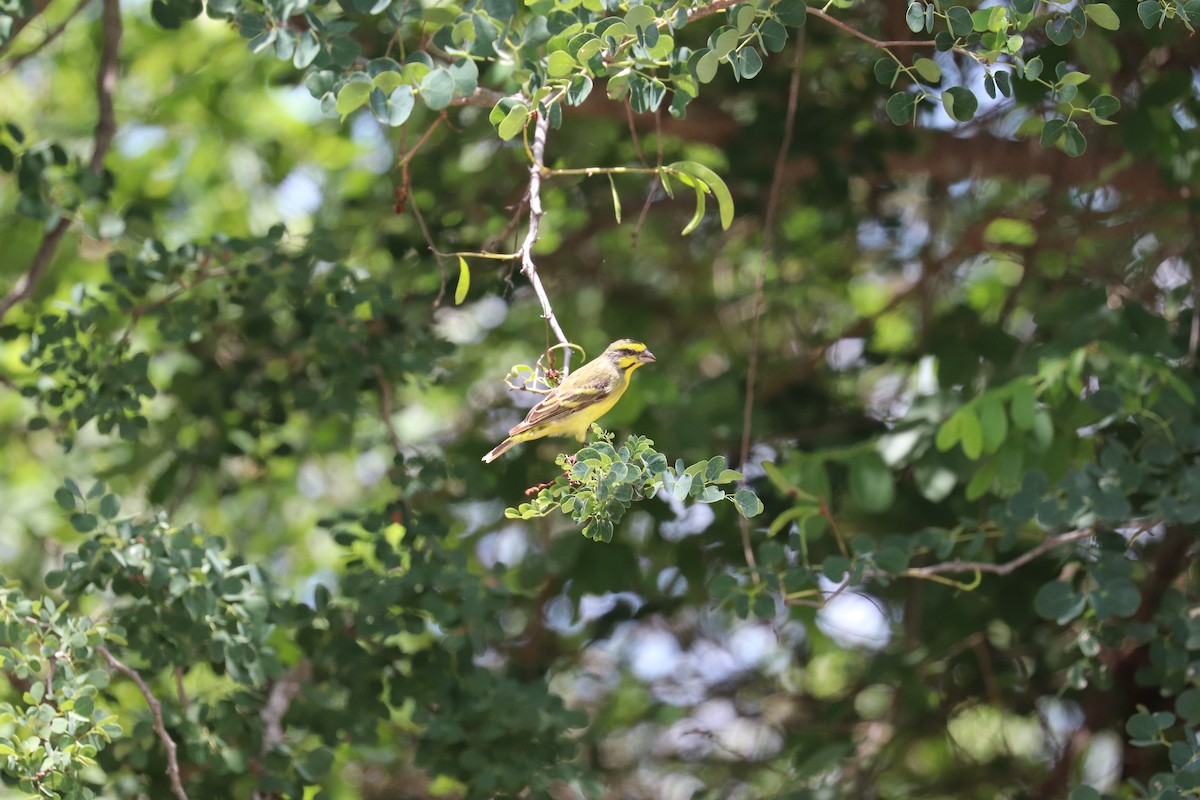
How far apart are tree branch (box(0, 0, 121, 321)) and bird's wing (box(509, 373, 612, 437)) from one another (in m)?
1.64

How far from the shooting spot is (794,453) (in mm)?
3211

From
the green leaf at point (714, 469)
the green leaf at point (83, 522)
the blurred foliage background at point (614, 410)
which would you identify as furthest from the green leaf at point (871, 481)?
the green leaf at point (83, 522)

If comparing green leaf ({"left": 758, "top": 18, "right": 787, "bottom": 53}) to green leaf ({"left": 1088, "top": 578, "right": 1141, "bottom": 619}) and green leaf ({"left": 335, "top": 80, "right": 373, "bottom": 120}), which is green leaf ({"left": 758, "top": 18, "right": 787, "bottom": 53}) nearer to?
green leaf ({"left": 335, "top": 80, "right": 373, "bottom": 120})

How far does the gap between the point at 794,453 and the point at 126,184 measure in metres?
2.36

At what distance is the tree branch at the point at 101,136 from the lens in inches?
128

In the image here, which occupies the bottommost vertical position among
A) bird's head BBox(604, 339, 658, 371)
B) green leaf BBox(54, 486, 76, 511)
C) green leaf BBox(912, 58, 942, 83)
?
green leaf BBox(54, 486, 76, 511)

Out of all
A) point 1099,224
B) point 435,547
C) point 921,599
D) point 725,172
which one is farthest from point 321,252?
point 1099,224

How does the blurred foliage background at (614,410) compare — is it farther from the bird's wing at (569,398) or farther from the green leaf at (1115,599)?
the bird's wing at (569,398)

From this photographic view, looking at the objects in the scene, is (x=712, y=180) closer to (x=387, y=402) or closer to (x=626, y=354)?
(x=626, y=354)

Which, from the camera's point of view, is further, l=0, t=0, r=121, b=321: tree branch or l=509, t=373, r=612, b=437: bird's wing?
l=0, t=0, r=121, b=321: tree branch

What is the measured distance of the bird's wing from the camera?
83.7 inches

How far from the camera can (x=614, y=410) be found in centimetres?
327

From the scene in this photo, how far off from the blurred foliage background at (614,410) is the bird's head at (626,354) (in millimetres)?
271

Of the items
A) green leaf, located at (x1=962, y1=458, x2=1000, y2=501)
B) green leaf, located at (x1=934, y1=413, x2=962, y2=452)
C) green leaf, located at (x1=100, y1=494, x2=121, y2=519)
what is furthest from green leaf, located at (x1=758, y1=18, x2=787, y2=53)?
green leaf, located at (x1=100, y1=494, x2=121, y2=519)
